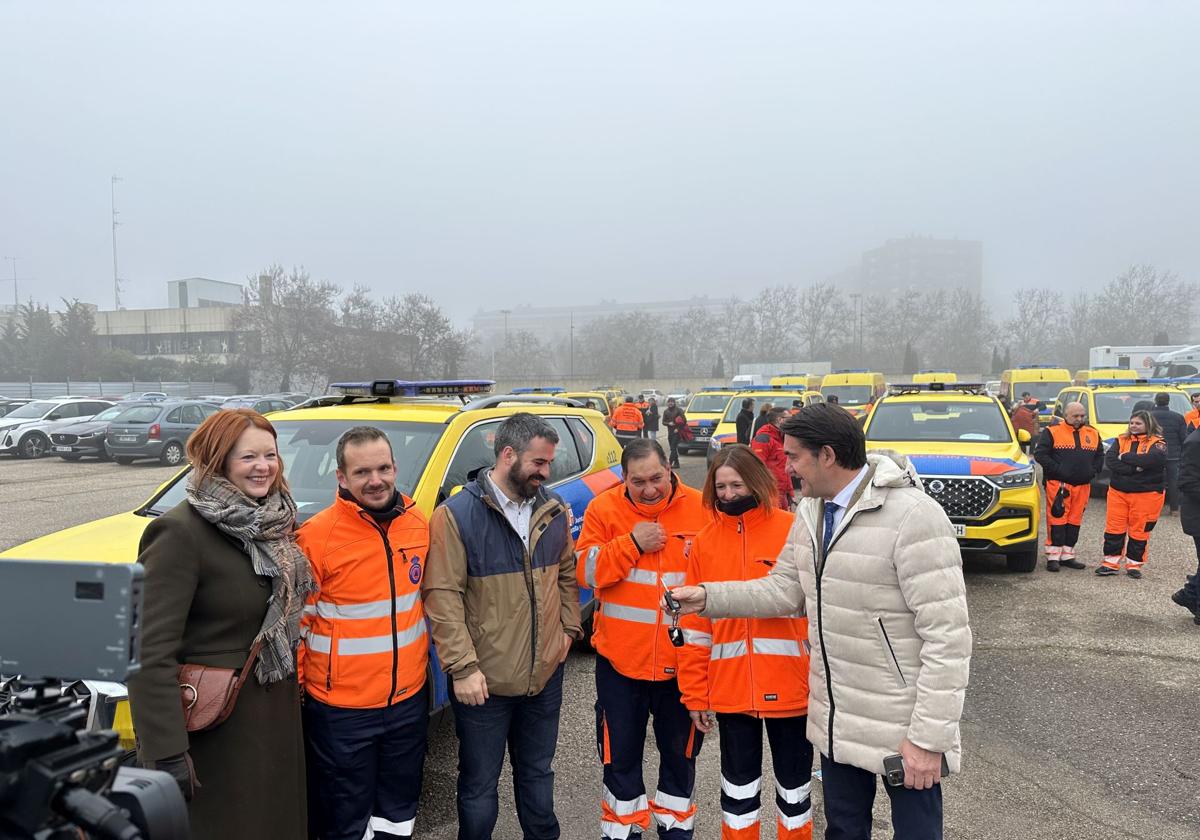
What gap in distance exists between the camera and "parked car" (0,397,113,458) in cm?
2088

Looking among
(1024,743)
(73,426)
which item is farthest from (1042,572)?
(73,426)

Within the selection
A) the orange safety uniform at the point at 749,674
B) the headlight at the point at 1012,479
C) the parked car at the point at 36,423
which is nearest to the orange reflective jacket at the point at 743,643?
the orange safety uniform at the point at 749,674

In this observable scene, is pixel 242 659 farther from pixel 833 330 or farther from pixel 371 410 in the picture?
pixel 833 330

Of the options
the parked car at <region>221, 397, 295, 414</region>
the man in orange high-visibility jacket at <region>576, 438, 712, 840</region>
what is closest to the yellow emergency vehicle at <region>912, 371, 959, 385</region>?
the man in orange high-visibility jacket at <region>576, 438, 712, 840</region>

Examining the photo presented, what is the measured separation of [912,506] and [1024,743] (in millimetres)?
2910

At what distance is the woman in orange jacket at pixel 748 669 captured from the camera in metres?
2.87

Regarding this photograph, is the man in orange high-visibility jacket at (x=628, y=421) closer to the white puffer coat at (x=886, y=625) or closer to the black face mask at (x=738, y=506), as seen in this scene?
the black face mask at (x=738, y=506)

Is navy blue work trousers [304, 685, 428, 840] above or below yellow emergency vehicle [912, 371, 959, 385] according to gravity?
below

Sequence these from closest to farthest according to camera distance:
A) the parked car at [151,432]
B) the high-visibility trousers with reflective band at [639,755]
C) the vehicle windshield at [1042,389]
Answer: the high-visibility trousers with reflective band at [639,755] < the parked car at [151,432] < the vehicle windshield at [1042,389]

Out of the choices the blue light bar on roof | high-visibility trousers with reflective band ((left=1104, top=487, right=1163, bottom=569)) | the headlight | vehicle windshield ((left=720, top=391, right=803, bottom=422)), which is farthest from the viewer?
vehicle windshield ((left=720, top=391, right=803, bottom=422))

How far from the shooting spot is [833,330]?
84.6m

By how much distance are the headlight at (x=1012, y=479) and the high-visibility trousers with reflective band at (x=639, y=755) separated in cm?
564

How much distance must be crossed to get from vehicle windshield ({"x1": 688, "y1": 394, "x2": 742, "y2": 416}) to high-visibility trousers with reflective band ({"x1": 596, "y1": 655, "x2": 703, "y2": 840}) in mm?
19547

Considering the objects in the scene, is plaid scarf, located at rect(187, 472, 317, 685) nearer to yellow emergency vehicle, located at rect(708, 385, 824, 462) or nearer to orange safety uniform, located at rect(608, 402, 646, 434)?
yellow emergency vehicle, located at rect(708, 385, 824, 462)
